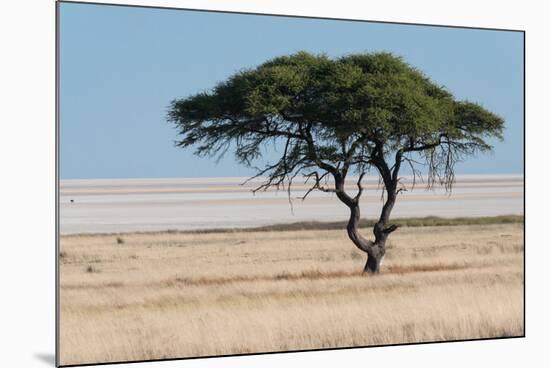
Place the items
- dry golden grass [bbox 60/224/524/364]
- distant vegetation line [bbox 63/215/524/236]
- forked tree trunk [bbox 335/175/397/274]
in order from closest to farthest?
dry golden grass [bbox 60/224/524/364] → distant vegetation line [bbox 63/215/524/236] → forked tree trunk [bbox 335/175/397/274]

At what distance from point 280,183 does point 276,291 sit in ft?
3.88

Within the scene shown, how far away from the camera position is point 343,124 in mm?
12391

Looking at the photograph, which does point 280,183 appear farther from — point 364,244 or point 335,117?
point 364,244

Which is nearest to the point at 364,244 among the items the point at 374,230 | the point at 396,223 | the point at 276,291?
the point at 374,230

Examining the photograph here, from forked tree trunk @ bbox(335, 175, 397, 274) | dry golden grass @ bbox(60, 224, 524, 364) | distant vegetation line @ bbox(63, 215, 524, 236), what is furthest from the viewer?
forked tree trunk @ bbox(335, 175, 397, 274)

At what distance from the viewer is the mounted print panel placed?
1105 centimetres

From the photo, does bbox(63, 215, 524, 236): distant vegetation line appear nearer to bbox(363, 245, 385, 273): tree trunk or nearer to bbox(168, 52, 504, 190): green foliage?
bbox(363, 245, 385, 273): tree trunk

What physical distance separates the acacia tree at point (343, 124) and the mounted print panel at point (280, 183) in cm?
2

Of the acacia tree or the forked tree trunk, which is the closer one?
the acacia tree

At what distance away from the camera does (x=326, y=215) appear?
1234cm

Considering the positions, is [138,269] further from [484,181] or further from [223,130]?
[484,181]

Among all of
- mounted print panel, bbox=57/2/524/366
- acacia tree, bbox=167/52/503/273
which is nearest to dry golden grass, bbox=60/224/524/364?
mounted print panel, bbox=57/2/524/366

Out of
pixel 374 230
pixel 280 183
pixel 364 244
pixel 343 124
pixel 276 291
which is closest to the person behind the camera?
pixel 276 291

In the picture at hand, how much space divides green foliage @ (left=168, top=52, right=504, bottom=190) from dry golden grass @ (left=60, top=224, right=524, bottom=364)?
2.73 feet
